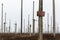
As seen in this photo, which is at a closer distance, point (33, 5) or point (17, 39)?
point (17, 39)

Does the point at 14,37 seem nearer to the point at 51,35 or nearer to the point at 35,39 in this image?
the point at 35,39

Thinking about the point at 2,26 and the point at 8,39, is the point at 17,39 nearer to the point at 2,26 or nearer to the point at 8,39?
the point at 8,39

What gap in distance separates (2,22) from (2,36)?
43.4 ft

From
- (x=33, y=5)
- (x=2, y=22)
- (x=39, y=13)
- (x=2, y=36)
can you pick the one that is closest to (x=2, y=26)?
(x=2, y=22)

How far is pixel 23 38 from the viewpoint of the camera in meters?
5.32

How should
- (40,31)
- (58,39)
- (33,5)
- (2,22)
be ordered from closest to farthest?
(40,31) → (58,39) → (33,5) → (2,22)

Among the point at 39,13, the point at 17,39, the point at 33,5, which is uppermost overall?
the point at 33,5

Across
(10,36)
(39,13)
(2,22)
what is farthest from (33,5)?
(39,13)

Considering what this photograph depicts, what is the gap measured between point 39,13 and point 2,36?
5.33ft

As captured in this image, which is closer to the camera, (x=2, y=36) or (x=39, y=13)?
(x=39, y=13)

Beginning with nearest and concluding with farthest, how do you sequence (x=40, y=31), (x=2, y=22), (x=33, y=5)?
1. (x=40, y=31)
2. (x=33, y=5)
3. (x=2, y=22)

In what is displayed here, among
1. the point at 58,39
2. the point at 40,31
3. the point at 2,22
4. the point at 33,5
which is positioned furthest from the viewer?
the point at 2,22

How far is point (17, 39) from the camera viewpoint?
5.34m

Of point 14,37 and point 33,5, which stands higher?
point 33,5
